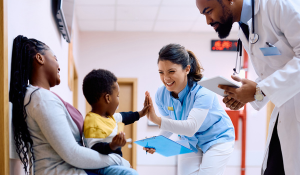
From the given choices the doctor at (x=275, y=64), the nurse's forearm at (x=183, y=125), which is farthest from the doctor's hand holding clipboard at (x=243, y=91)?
the nurse's forearm at (x=183, y=125)

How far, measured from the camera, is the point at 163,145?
62.7 inches

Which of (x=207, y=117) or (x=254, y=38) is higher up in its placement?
(x=254, y=38)

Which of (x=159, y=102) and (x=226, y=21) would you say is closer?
(x=226, y=21)

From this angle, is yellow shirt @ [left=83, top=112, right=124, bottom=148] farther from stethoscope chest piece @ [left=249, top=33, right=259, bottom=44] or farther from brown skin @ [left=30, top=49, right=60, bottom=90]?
stethoscope chest piece @ [left=249, top=33, right=259, bottom=44]

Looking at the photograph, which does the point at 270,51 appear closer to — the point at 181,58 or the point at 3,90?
the point at 181,58

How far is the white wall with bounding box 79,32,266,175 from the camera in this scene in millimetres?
5148

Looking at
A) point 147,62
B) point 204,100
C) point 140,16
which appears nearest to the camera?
point 204,100

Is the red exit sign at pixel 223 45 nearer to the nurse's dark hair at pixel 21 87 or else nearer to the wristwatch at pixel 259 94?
the wristwatch at pixel 259 94

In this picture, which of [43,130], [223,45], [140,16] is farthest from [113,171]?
[223,45]

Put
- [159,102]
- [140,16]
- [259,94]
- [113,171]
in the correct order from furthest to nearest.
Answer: [140,16]
[159,102]
[259,94]
[113,171]

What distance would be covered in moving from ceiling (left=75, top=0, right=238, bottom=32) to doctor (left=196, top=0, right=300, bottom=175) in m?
2.74

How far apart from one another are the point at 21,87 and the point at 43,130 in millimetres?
206

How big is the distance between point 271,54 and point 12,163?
123 cm

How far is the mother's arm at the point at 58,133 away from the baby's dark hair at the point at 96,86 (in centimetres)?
22
